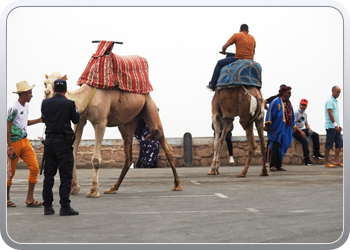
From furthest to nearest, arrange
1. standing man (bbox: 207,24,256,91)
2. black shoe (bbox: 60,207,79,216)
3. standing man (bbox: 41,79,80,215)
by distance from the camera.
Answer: standing man (bbox: 207,24,256,91)
black shoe (bbox: 60,207,79,216)
standing man (bbox: 41,79,80,215)

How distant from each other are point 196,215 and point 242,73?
6.13 meters

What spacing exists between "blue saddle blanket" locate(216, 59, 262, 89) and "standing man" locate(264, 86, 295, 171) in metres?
1.70

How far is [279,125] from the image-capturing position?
52.6 feet

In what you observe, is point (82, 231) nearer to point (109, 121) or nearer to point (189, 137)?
point (109, 121)

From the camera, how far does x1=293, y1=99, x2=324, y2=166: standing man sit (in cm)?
1742

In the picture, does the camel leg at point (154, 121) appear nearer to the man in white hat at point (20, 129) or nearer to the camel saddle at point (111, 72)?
the camel saddle at point (111, 72)

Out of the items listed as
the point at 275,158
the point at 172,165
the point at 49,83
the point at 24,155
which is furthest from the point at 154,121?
the point at 275,158

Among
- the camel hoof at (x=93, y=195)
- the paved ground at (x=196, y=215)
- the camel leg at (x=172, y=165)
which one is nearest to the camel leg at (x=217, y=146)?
the paved ground at (x=196, y=215)

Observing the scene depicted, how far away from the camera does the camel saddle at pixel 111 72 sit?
10.6 metres

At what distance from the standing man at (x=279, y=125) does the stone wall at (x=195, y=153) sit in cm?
285

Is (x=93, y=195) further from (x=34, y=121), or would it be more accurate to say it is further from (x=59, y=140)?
(x=59, y=140)

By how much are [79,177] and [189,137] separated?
4.67 m

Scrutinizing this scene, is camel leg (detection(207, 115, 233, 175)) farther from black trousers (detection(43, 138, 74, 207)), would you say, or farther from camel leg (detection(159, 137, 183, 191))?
black trousers (detection(43, 138, 74, 207))

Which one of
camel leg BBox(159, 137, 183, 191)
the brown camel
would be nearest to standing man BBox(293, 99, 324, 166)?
the brown camel
